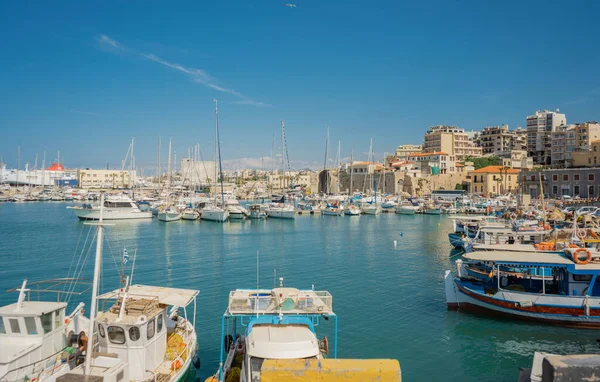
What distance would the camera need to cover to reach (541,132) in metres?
118

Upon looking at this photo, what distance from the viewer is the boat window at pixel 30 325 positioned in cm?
1153

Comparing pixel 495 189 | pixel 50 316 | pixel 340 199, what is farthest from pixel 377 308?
pixel 495 189

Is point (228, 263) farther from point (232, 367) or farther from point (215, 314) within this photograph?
point (232, 367)

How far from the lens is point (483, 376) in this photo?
14258mm

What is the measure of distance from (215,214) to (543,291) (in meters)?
48.7

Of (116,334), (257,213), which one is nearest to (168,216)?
(257,213)

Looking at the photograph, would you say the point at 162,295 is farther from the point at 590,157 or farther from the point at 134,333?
the point at 590,157

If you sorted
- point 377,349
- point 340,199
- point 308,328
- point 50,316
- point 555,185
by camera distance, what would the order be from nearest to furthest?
point 308,328
point 50,316
point 377,349
point 555,185
point 340,199

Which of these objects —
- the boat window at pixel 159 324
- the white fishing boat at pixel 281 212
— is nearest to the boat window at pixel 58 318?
the boat window at pixel 159 324

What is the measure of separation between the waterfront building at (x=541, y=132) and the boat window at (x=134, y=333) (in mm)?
117889

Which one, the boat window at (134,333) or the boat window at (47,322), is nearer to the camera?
the boat window at (134,333)

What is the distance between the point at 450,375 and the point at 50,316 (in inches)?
443

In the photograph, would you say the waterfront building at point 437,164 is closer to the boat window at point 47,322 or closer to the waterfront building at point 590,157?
the waterfront building at point 590,157

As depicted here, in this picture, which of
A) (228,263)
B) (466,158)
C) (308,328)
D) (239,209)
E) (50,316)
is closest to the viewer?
(308,328)
